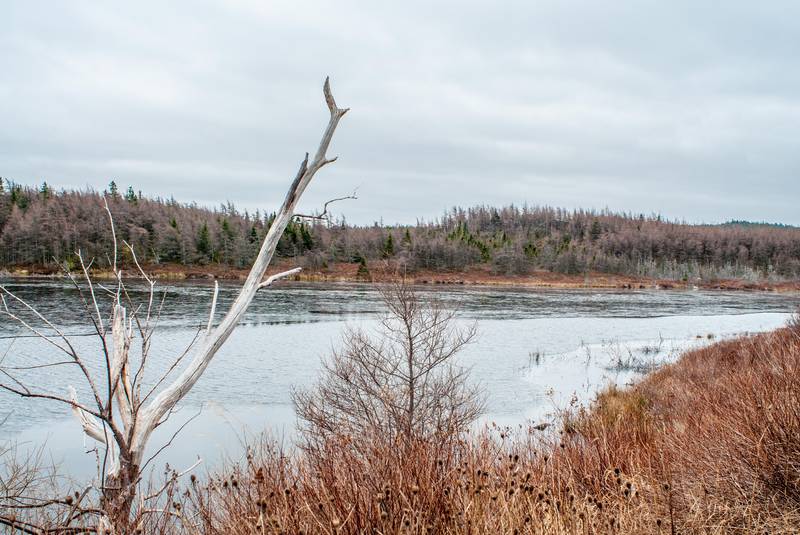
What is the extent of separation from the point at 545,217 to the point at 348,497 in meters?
193

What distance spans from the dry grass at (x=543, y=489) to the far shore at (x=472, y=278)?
218ft

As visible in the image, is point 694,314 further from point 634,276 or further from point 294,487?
point 634,276

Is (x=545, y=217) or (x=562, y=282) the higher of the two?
(x=545, y=217)

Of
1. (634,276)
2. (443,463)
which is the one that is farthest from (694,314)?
(634,276)

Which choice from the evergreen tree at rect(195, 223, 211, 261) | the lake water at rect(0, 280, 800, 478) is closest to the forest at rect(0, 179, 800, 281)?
the evergreen tree at rect(195, 223, 211, 261)

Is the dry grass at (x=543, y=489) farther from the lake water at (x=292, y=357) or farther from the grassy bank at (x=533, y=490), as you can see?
the lake water at (x=292, y=357)

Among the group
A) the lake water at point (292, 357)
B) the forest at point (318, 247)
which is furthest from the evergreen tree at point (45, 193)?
the lake water at point (292, 357)

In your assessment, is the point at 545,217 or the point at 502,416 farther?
the point at 545,217

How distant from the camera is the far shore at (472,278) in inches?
2933

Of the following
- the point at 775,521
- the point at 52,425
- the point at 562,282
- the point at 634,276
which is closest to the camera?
the point at 775,521

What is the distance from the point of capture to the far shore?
7450 centimetres

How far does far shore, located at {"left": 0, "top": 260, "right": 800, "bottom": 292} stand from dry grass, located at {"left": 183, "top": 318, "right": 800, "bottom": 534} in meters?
66.4

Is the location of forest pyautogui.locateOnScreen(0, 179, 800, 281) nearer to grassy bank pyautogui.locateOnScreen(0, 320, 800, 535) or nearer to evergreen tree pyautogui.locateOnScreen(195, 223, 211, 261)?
evergreen tree pyautogui.locateOnScreen(195, 223, 211, 261)

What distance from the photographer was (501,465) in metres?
4.80
